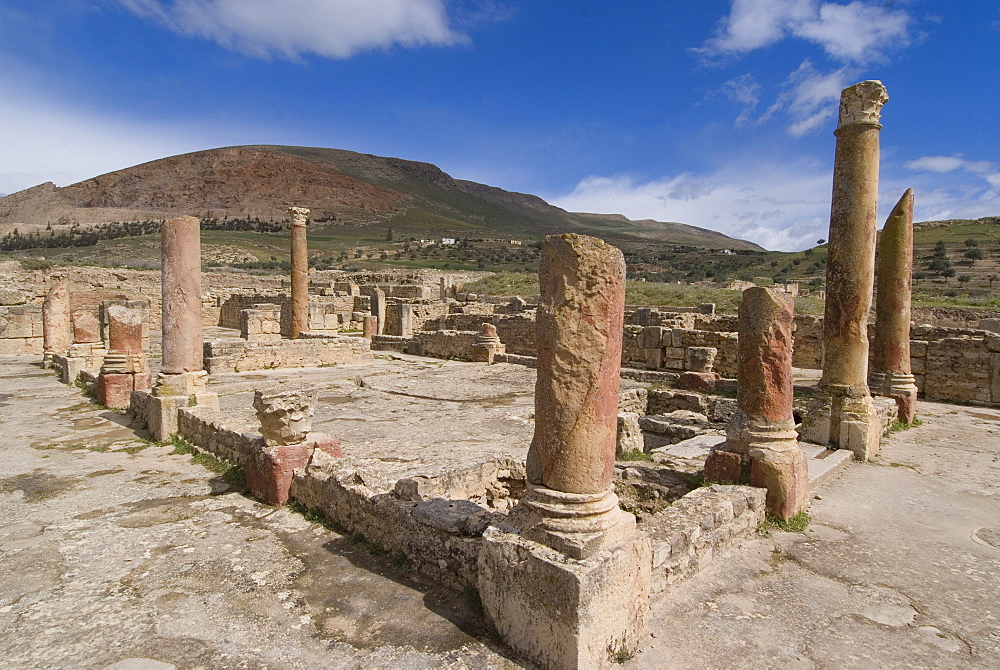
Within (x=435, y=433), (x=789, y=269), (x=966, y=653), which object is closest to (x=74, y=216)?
(x=789, y=269)

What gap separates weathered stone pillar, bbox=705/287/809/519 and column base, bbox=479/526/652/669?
2.45m

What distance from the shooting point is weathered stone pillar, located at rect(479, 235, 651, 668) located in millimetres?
3312

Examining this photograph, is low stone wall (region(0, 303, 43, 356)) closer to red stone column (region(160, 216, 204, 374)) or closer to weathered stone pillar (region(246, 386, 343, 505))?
red stone column (region(160, 216, 204, 374))

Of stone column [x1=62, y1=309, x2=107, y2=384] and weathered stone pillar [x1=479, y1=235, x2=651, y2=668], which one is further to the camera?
stone column [x1=62, y1=309, x2=107, y2=384]

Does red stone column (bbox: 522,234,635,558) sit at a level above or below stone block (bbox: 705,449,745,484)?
above

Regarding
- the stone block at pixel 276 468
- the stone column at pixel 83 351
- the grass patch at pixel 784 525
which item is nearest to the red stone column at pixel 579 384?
the grass patch at pixel 784 525

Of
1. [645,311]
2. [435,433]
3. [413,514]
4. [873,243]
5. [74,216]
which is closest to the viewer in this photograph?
[413,514]

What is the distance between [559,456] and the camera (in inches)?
138

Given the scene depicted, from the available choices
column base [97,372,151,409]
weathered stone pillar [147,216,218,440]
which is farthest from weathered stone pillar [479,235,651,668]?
column base [97,372,151,409]

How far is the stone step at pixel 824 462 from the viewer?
6.45 metres

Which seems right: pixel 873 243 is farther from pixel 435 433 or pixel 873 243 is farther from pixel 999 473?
pixel 435 433

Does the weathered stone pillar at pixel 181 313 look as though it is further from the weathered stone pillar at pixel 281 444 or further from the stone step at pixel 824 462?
the stone step at pixel 824 462

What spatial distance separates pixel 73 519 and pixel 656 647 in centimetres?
520

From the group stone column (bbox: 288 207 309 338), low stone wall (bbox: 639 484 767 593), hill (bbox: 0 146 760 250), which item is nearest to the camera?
low stone wall (bbox: 639 484 767 593)
